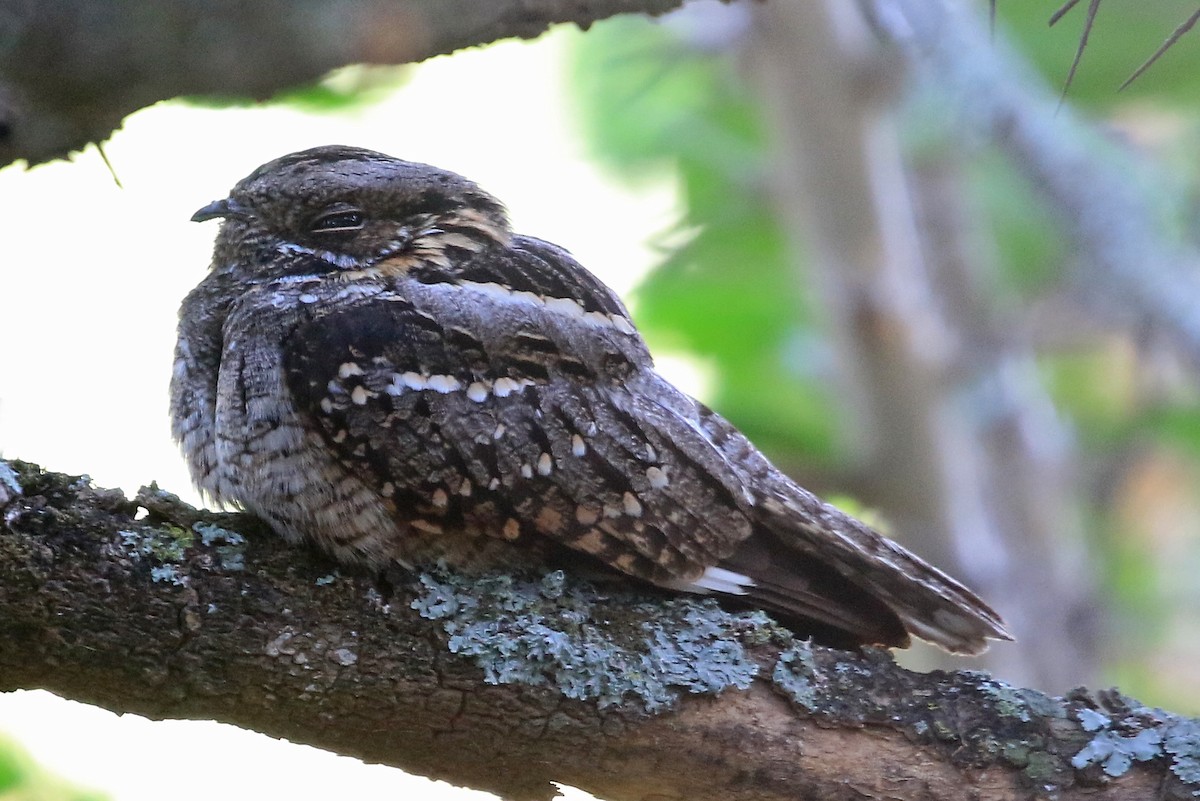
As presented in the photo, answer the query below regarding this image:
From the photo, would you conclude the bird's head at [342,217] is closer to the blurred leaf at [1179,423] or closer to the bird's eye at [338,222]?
the bird's eye at [338,222]

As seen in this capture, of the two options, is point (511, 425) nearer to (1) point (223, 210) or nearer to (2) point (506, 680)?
(2) point (506, 680)

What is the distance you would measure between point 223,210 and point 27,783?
4.09 feet

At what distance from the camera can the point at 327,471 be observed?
228cm

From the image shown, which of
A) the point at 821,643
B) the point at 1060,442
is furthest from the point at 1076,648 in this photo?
the point at 821,643

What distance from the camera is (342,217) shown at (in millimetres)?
2621

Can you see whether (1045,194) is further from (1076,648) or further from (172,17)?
(172,17)

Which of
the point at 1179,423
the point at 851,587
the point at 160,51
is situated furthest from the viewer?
the point at 1179,423

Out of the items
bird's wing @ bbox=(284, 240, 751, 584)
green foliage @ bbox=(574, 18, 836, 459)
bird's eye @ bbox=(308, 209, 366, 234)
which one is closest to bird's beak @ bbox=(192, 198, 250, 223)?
bird's eye @ bbox=(308, 209, 366, 234)

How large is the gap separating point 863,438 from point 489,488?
388cm

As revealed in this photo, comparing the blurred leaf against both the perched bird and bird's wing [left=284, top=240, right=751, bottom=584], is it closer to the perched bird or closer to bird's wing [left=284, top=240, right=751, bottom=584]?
the perched bird

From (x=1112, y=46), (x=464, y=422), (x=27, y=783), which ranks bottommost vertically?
(x=27, y=783)

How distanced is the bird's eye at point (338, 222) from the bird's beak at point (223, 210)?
163 mm

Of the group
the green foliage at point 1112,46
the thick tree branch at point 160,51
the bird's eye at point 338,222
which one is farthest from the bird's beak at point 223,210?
the green foliage at point 1112,46

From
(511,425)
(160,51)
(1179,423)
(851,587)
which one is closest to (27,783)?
(511,425)
